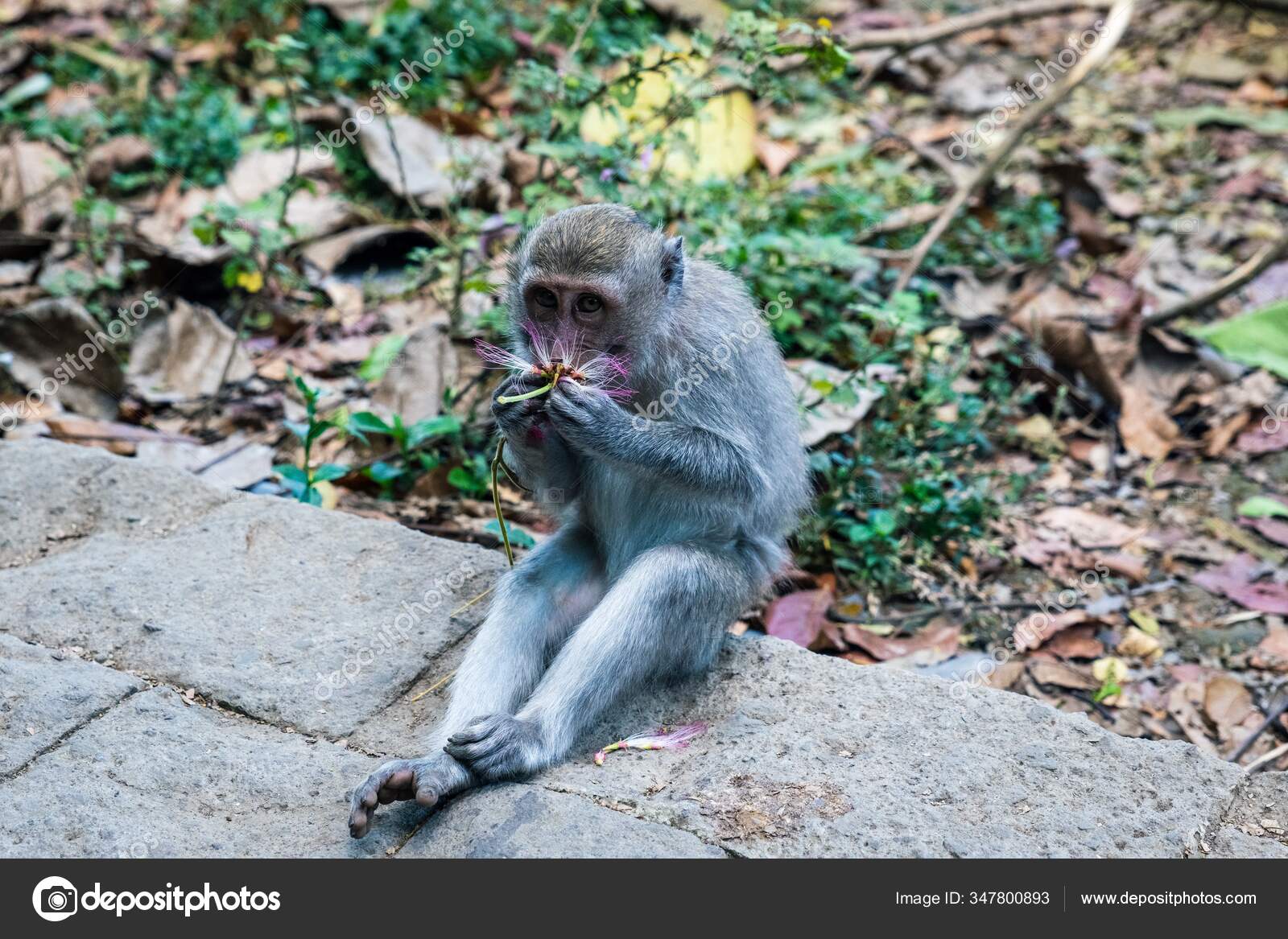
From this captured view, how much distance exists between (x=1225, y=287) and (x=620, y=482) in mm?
4927

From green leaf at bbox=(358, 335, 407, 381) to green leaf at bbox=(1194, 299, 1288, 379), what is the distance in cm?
464

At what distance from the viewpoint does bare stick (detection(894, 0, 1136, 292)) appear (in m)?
7.81

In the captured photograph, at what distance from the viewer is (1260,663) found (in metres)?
5.78

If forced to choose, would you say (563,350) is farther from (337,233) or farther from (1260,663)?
(337,233)

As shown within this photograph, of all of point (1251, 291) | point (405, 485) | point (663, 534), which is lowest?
point (405, 485)

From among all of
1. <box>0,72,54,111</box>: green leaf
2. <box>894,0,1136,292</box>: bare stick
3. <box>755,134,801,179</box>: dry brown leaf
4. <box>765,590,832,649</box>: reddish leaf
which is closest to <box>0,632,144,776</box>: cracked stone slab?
<box>765,590,832,649</box>: reddish leaf

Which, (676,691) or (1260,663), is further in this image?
(1260,663)

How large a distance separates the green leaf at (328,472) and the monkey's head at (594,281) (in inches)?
66.2

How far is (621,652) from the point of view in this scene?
13.5 ft

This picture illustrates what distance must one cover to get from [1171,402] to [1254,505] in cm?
107

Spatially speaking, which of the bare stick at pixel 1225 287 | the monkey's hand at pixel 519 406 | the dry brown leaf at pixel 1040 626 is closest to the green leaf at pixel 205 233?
the monkey's hand at pixel 519 406

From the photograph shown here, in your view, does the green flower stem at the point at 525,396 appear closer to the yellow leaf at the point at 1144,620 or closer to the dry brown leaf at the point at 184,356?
the yellow leaf at the point at 1144,620

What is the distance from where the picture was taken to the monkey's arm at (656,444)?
13.9ft
